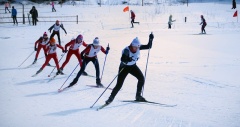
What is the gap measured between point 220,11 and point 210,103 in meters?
36.2

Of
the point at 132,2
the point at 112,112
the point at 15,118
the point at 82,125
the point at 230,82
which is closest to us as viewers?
the point at 82,125

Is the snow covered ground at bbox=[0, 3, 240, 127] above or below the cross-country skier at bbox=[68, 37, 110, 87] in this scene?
below

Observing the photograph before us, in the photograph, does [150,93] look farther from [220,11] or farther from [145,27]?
[220,11]

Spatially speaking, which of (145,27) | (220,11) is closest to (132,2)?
(220,11)

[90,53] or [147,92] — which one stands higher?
[90,53]

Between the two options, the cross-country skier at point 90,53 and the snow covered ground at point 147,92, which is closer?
the snow covered ground at point 147,92

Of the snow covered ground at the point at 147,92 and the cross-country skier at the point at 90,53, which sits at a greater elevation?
the cross-country skier at the point at 90,53

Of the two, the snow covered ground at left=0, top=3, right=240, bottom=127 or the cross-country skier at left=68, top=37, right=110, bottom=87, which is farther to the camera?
the cross-country skier at left=68, top=37, right=110, bottom=87

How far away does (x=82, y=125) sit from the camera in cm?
582

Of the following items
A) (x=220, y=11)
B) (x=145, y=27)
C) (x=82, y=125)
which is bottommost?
(x=82, y=125)

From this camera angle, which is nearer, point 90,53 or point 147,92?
point 147,92

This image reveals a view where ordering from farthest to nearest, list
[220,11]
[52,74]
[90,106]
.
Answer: [220,11] → [52,74] → [90,106]

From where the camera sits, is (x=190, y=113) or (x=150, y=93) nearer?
(x=190, y=113)

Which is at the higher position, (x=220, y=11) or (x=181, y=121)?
(x=220, y=11)
